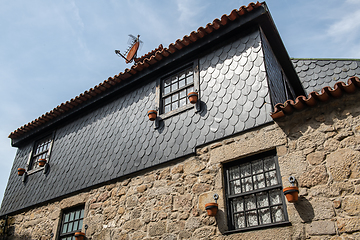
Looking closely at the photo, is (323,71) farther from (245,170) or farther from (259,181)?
(259,181)

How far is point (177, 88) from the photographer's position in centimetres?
712

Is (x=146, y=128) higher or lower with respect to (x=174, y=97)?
lower

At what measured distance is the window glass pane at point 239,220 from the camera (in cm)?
495

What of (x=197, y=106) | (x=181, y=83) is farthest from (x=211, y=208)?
(x=181, y=83)

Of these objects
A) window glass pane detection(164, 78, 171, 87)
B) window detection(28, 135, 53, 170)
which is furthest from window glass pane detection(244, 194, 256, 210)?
window detection(28, 135, 53, 170)

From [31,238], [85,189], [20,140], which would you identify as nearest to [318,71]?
[85,189]

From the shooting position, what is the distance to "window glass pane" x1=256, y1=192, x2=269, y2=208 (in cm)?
484

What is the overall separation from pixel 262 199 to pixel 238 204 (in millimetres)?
415

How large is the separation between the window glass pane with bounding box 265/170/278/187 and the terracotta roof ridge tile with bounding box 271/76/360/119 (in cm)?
90

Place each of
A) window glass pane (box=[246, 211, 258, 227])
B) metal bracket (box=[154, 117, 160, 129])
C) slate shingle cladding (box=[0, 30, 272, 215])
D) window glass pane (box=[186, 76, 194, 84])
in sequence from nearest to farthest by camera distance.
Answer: window glass pane (box=[246, 211, 258, 227])
slate shingle cladding (box=[0, 30, 272, 215])
metal bracket (box=[154, 117, 160, 129])
window glass pane (box=[186, 76, 194, 84])

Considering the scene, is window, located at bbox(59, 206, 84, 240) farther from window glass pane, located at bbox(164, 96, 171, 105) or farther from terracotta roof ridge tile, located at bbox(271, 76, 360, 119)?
terracotta roof ridge tile, located at bbox(271, 76, 360, 119)

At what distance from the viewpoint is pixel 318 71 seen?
28.6 ft

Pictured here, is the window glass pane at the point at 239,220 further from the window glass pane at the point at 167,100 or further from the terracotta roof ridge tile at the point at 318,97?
the window glass pane at the point at 167,100

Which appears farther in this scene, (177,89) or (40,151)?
(40,151)
